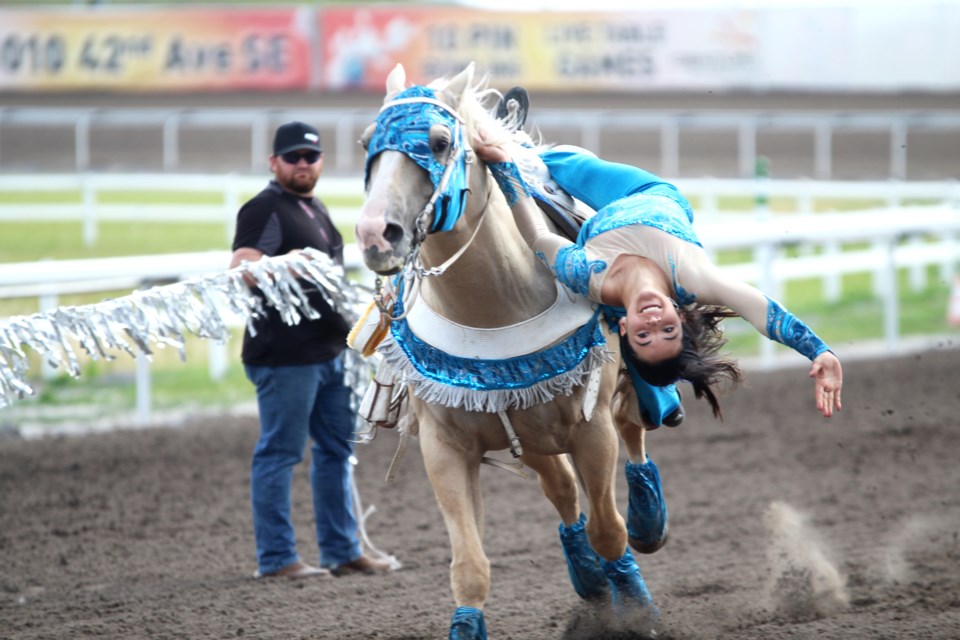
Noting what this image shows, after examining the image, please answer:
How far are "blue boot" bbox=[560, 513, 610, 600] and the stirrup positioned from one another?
58.9 inches

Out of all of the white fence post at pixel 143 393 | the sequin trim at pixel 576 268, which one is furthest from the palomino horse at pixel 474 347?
the white fence post at pixel 143 393

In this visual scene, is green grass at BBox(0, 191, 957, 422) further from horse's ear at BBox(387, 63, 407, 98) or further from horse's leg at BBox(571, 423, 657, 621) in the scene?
horse's ear at BBox(387, 63, 407, 98)

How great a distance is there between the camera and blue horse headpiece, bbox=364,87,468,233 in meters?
3.62

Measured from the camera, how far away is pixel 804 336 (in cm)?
390

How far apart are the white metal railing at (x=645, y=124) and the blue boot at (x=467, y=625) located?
15.0m

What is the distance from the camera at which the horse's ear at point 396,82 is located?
3852mm

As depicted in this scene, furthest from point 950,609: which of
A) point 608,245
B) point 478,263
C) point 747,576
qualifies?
point 478,263

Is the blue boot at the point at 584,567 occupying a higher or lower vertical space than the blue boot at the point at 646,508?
lower

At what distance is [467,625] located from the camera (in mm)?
4055

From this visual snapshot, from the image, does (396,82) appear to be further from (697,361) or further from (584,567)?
(584,567)

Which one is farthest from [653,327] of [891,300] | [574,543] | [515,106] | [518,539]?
[891,300]

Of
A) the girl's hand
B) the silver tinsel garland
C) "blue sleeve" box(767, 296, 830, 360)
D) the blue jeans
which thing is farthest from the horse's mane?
the blue jeans

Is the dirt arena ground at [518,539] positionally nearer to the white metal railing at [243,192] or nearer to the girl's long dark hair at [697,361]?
the girl's long dark hair at [697,361]

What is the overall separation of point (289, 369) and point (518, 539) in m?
1.41
